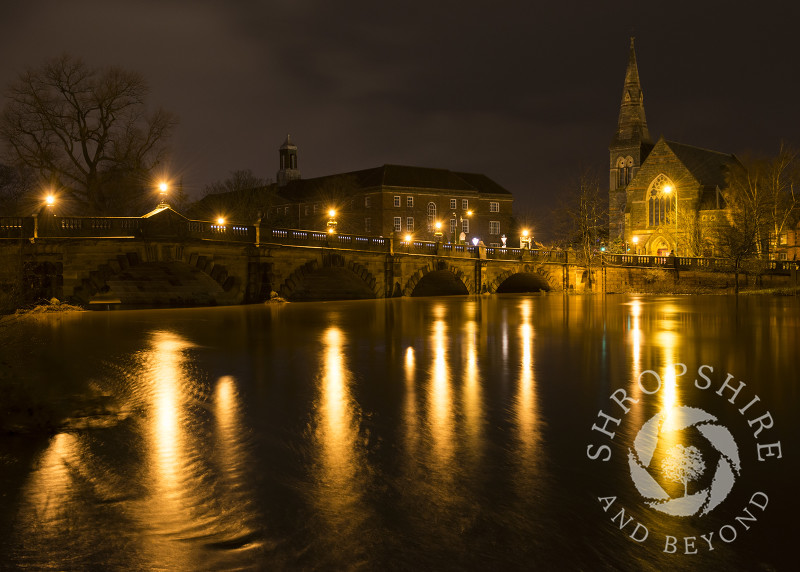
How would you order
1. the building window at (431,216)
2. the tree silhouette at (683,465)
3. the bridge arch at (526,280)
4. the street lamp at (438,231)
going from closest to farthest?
the tree silhouette at (683,465), the bridge arch at (526,280), the street lamp at (438,231), the building window at (431,216)

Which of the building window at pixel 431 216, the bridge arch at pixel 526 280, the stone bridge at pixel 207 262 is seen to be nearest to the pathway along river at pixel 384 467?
the stone bridge at pixel 207 262

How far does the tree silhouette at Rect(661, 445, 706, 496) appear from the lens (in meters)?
6.26

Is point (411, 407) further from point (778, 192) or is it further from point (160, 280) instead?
point (778, 192)

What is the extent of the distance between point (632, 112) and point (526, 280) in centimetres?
4871

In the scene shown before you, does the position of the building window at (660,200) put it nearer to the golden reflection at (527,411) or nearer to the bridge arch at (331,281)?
the bridge arch at (331,281)

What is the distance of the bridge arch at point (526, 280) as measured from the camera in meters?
51.8

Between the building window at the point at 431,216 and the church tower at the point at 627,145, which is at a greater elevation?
the church tower at the point at 627,145

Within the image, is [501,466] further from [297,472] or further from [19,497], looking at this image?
[19,497]

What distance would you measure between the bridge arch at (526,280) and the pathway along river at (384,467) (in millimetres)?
36761

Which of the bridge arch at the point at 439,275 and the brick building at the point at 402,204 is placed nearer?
the bridge arch at the point at 439,275

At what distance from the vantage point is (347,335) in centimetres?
2031

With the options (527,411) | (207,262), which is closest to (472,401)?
(527,411)

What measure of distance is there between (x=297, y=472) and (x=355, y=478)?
0.61 meters

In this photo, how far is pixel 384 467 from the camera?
6.65 m
